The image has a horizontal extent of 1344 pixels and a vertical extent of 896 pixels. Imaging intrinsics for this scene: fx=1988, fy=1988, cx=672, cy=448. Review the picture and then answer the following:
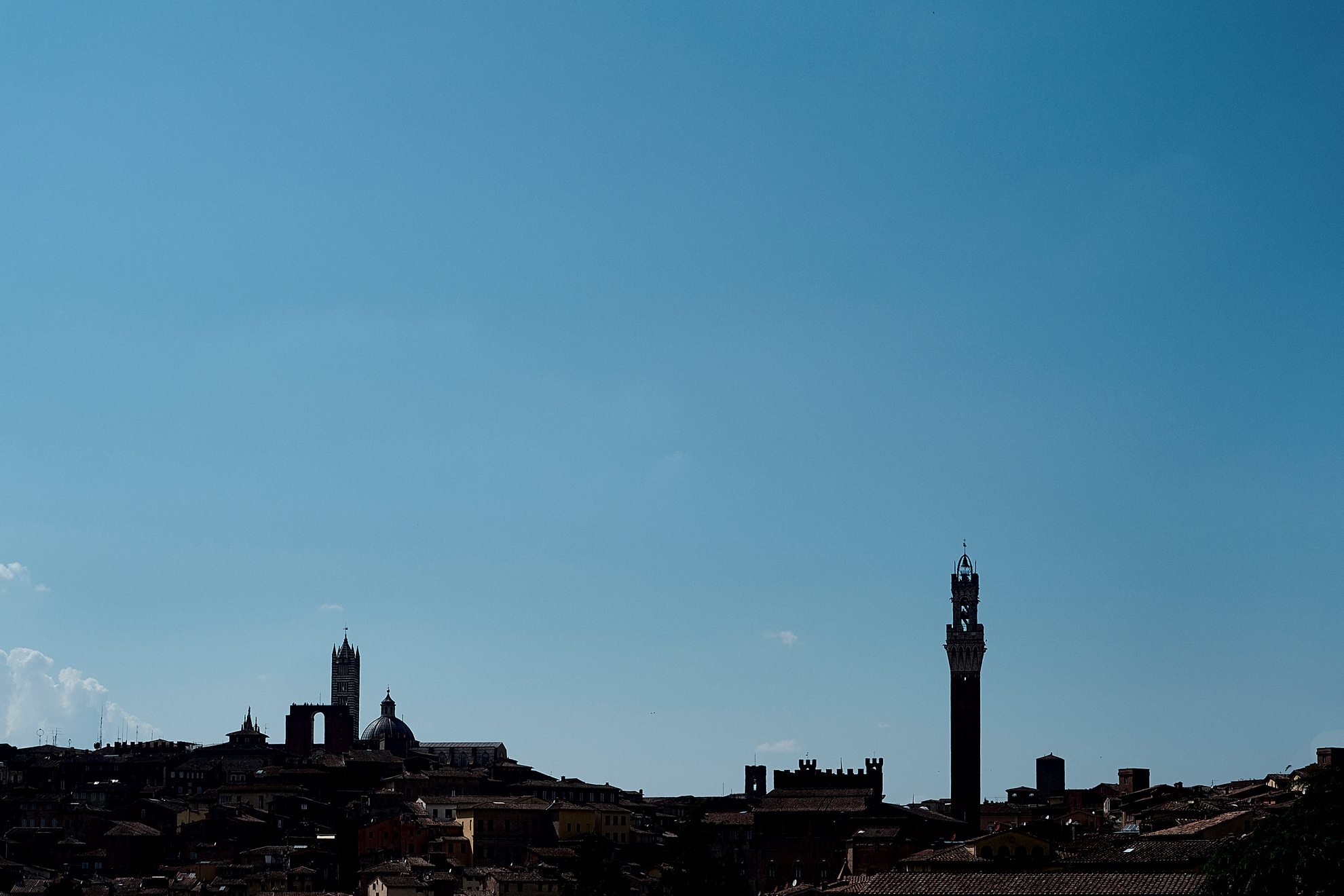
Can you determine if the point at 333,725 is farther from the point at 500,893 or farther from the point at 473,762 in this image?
the point at 500,893

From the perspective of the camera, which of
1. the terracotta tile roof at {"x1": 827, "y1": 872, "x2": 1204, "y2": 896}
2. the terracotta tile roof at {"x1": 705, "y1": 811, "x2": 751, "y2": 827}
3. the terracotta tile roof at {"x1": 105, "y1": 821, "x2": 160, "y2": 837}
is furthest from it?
the terracotta tile roof at {"x1": 105, "y1": 821, "x2": 160, "y2": 837}

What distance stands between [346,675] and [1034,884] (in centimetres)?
13178

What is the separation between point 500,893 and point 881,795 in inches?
1113

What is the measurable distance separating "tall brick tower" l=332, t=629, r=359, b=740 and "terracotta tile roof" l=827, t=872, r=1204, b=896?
415ft

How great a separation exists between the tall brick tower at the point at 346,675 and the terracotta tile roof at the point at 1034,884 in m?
126

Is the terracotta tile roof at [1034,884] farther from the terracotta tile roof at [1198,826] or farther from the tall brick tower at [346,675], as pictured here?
the tall brick tower at [346,675]

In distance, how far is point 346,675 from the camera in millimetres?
178625

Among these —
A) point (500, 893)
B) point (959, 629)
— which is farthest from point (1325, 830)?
point (959, 629)

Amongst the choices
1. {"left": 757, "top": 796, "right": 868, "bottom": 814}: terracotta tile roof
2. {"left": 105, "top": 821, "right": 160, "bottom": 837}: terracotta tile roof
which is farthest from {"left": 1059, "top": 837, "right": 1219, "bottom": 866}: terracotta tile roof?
{"left": 105, "top": 821, "right": 160, "bottom": 837}: terracotta tile roof

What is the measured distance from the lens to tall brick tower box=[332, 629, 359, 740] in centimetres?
17738

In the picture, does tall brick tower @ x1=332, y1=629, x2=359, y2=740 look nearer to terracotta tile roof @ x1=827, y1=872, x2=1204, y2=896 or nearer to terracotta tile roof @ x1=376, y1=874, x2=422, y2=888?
terracotta tile roof @ x1=376, y1=874, x2=422, y2=888

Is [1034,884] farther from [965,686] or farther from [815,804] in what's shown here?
[965,686]

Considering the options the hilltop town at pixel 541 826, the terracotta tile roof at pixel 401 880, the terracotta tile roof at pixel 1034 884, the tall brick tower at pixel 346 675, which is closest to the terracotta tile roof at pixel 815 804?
the hilltop town at pixel 541 826

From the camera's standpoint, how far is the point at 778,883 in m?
91.2
